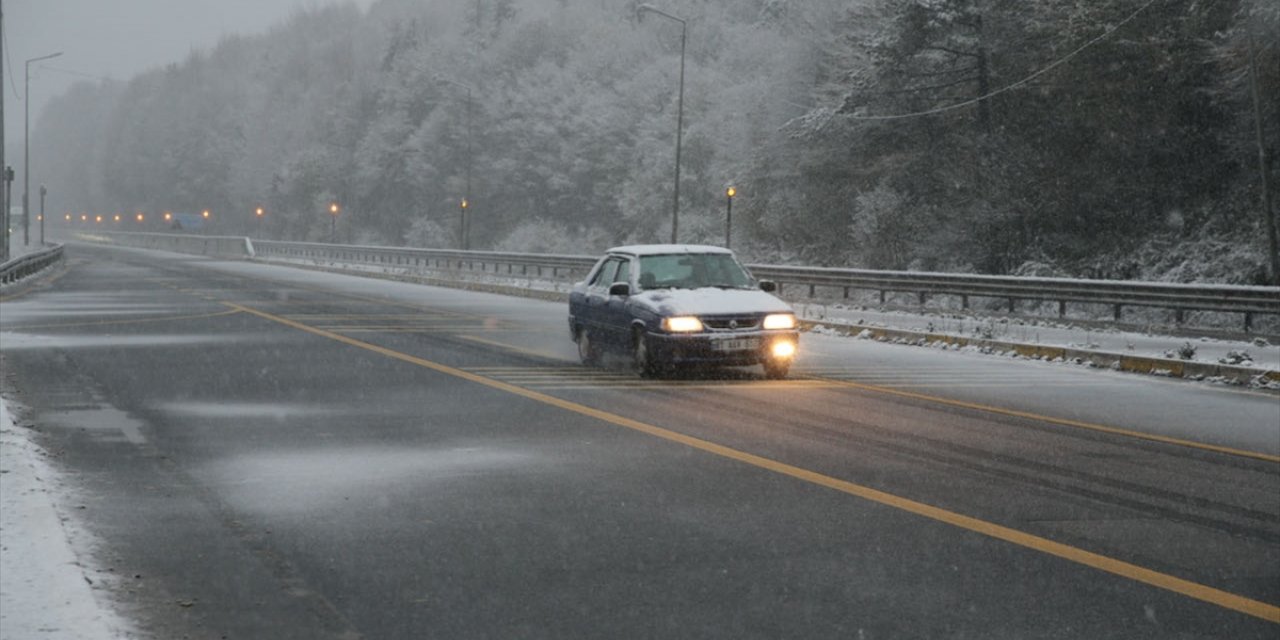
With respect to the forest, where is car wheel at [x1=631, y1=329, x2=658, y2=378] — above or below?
below

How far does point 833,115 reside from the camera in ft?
170

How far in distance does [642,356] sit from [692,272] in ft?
5.78

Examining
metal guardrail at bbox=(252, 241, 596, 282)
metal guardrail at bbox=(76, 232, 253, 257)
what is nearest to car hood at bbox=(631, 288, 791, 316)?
metal guardrail at bbox=(252, 241, 596, 282)

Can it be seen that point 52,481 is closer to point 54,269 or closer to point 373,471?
point 373,471

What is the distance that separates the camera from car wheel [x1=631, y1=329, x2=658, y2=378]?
17656 millimetres

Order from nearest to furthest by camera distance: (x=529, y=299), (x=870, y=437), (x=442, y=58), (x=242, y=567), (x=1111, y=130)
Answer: (x=242, y=567) < (x=870, y=437) < (x=529, y=299) < (x=1111, y=130) < (x=442, y=58)

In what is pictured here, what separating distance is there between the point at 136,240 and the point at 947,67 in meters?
99.3

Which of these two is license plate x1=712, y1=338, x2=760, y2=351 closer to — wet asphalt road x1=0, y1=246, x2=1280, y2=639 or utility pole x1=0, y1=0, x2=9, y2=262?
wet asphalt road x1=0, y1=246, x2=1280, y2=639

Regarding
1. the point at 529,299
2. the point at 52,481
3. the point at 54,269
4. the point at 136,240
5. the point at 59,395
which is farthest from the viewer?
the point at 136,240

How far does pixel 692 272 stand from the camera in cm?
1912

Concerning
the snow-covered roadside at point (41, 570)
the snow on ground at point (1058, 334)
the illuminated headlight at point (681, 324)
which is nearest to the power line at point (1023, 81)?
the snow on ground at point (1058, 334)

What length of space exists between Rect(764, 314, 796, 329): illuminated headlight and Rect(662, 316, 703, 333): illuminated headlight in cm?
80

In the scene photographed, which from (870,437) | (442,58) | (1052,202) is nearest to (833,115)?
(1052,202)

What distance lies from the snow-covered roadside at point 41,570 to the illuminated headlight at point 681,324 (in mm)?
8502
